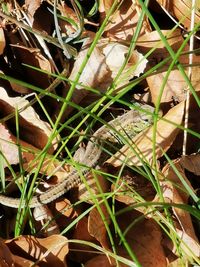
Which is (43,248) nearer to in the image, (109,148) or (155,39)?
(109,148)

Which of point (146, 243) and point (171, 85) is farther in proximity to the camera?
point (171, 85)

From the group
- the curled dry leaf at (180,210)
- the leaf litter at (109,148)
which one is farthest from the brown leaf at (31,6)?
the curled dry leaf at (180,210)

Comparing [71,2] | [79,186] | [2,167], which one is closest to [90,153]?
[79,186]

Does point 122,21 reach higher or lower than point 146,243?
higher

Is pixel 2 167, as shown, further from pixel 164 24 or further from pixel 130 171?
pixel 164 24

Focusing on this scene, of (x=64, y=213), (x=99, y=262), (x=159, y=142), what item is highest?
(x=159, y=142)

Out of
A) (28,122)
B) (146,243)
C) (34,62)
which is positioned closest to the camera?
(146,243)

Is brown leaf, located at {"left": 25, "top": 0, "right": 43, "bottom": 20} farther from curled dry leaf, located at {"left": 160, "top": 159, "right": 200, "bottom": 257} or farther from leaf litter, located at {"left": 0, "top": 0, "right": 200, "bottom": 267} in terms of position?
curled dry leaf, located at {"left": 160, "top": 159, "right": 200, "bottom": 257}

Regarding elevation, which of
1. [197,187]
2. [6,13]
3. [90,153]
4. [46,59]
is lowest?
[197,187]

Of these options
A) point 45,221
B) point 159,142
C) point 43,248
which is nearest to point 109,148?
point 159,142
